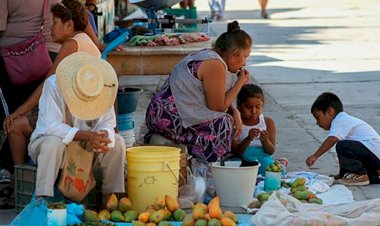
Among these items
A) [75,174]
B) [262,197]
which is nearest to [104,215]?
[75,174]

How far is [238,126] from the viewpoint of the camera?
760cm

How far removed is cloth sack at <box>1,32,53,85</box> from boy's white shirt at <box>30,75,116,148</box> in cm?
66

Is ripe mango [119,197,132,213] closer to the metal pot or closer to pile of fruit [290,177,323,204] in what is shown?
pile of fruit [290,177,323,204]

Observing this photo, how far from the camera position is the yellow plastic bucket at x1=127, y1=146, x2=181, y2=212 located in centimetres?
663

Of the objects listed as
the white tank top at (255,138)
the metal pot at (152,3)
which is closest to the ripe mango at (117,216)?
the white tank top at (255,138)

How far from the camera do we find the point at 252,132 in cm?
762

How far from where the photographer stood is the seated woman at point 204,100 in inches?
286

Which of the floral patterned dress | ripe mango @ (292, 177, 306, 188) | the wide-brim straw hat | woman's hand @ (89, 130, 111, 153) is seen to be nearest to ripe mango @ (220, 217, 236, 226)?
woman's hand @ (89, 130, 111, 153)

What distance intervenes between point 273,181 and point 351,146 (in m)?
0.74

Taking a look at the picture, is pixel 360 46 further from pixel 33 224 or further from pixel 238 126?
pixel 33 224

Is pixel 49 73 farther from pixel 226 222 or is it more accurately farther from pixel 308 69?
pixel 308 69

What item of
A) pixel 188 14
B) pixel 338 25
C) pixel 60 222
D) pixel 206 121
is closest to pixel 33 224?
pixel 60 222

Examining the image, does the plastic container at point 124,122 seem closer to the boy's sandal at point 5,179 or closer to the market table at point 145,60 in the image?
the market table at point 145,60

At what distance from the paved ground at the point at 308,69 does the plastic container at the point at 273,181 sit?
1.89 ft
